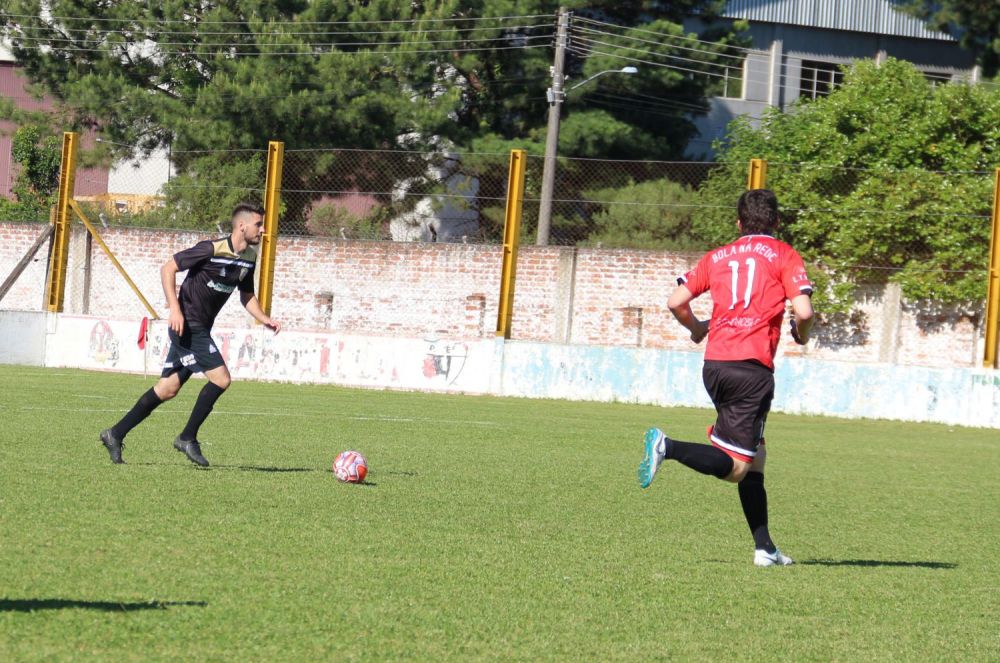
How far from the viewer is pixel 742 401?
22.8 ft

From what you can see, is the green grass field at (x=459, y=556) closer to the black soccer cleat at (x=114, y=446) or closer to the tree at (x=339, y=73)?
the black soccer cleat at (x=114, y=446)

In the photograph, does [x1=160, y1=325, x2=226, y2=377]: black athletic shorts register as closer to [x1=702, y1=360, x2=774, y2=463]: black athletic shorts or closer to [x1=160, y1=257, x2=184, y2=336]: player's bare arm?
[x1=160, y1=257, x2=184, y2=336]: player's bare arm

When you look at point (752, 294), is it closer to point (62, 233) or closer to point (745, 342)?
point (745, 342)

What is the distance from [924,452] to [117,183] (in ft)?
61.2

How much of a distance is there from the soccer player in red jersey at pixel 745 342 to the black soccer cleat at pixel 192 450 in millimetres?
3706

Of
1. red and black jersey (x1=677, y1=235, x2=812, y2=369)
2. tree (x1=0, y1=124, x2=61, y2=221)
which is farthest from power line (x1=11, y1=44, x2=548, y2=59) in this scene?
red and black jersey (x1=677, y1=235, x2=812, y2=369)

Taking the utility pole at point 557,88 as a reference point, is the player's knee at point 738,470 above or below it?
below

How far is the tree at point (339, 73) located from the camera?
3462 cm

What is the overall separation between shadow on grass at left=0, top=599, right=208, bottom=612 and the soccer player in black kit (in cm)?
468

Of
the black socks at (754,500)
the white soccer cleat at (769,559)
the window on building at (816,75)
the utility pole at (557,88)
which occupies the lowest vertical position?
the white soccer cleat at (769,559)

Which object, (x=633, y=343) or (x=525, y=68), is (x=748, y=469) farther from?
(x=525, y=68)

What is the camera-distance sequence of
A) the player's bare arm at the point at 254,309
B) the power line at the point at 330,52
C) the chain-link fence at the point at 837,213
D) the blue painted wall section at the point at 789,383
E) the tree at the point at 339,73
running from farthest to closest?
the power line at the point at 330,52, the tree at the point at 339,73, the chain-link fence at the point at 837,213, the blue painted wall section at the point at 789,383, the player's bare arm at the point at 254,309

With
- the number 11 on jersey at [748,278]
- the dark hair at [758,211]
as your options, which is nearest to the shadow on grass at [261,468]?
the number 11 on jersey at [748,278]

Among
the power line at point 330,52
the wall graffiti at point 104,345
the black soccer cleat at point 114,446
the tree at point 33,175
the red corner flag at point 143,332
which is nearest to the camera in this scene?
the black soccer cleat at point 114,446
